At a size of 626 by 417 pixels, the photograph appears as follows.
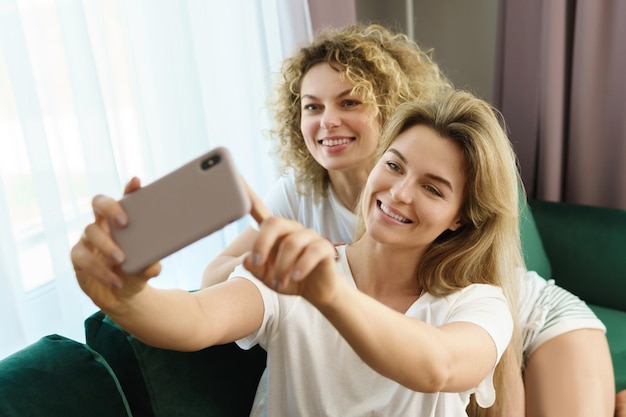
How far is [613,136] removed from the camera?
2.45 meters

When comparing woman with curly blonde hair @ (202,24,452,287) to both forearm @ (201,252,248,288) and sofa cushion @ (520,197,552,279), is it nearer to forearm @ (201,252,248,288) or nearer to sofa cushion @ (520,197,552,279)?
forearm @ (201,252,248,288)

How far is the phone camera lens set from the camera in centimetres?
71

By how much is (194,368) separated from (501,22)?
6.49 ft

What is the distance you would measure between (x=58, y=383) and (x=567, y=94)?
85.0 inches

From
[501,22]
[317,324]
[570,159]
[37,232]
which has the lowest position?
[570,159]

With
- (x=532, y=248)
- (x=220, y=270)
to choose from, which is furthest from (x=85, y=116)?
(x=532, y=248)

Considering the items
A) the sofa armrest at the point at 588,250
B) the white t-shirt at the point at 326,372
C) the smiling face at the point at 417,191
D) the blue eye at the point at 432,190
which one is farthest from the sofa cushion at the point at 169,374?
the sofa armrest at the point at 588,250

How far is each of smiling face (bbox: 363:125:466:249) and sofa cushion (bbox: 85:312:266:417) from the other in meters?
0.41

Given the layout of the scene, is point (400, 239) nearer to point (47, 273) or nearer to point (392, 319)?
point (392, 319)

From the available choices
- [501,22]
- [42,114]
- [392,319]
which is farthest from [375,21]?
[392,319]

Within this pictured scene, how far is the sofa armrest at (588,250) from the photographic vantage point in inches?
83.5

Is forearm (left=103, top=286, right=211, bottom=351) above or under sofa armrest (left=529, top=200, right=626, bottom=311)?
above

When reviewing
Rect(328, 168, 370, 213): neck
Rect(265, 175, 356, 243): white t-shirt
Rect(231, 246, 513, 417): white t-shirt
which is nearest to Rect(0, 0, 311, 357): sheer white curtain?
Rect(265, 175, 356, 243): white t-shirt

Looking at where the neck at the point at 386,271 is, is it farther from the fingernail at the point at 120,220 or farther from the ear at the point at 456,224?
the fingernail at the point at 120,220
